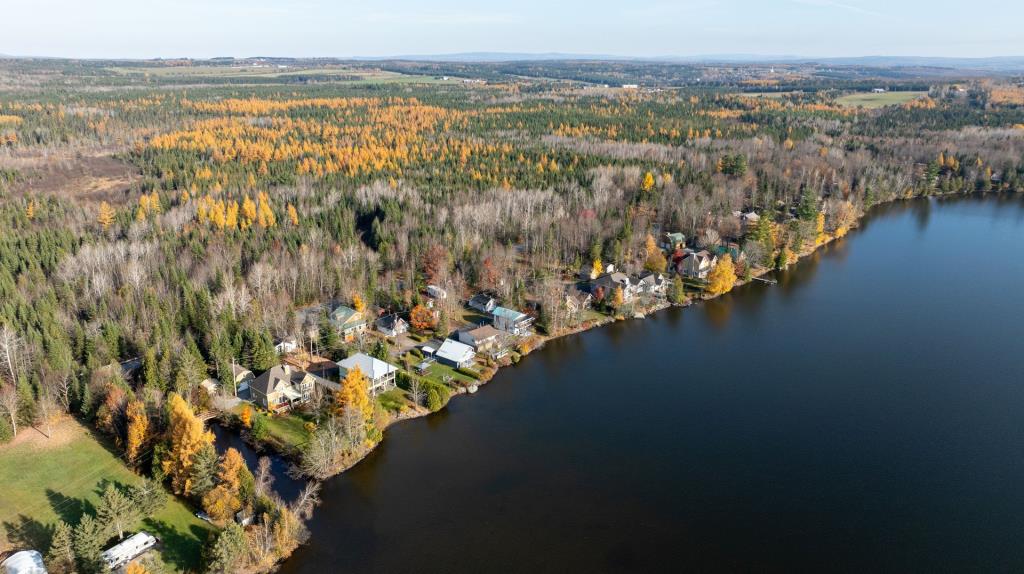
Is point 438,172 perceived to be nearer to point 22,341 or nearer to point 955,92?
point 22,341

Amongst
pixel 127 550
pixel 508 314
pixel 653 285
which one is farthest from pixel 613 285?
pixel 127 550

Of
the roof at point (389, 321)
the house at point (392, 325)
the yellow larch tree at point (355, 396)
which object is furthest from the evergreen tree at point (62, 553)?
the roof at point (389, 321)

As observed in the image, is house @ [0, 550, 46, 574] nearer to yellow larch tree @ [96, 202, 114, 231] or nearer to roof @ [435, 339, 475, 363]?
roof @ [435, 339, 475, 363]

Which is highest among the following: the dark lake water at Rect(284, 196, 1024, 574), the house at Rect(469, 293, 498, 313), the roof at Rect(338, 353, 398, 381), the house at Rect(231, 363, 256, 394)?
the house at Rect(469, 293, 498, 313)

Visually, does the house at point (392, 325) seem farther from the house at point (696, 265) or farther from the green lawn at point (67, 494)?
the house at point (696, 265)

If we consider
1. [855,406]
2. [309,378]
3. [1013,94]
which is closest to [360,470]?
[309,378]

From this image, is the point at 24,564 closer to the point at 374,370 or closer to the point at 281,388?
the point at 281,388

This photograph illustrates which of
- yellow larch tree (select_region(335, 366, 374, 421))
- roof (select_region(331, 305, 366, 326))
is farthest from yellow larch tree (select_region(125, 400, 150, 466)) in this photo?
roof (select_region(331, 305, 366, 326))
